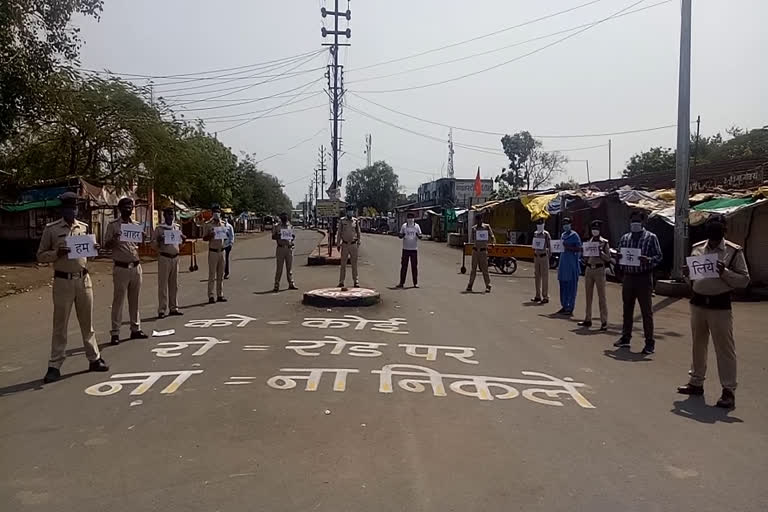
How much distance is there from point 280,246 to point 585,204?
13.2 meters

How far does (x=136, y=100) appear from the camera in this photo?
28.8m

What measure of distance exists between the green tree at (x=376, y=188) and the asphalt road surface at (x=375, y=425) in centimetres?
9874

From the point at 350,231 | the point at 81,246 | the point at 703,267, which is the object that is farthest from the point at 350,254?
the point at 703,267

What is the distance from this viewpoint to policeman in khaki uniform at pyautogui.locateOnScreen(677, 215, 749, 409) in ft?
22.4

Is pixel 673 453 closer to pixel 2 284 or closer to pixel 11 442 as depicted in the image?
pixel 11 442

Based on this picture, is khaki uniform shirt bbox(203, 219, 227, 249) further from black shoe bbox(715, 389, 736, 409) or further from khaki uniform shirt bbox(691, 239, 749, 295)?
black shoe bbox(715, 389, 736, 409)

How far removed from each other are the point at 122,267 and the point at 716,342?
772 centimetres

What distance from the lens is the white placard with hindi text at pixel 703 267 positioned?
695 cm

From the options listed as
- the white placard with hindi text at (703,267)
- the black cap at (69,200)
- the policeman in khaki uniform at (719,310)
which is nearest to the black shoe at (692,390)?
the policeman in khaki uniform at (719,310)

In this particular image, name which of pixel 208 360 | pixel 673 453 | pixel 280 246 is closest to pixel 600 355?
pixel 673 453

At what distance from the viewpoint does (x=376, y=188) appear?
109 metres

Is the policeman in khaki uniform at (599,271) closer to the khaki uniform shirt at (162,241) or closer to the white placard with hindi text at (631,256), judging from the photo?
the white placard with hindi text at (631,256)

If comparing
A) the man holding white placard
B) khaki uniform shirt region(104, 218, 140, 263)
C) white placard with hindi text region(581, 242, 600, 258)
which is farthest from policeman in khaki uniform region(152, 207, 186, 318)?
the man holding white placard

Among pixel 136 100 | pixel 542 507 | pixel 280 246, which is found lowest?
pixel 542 507
